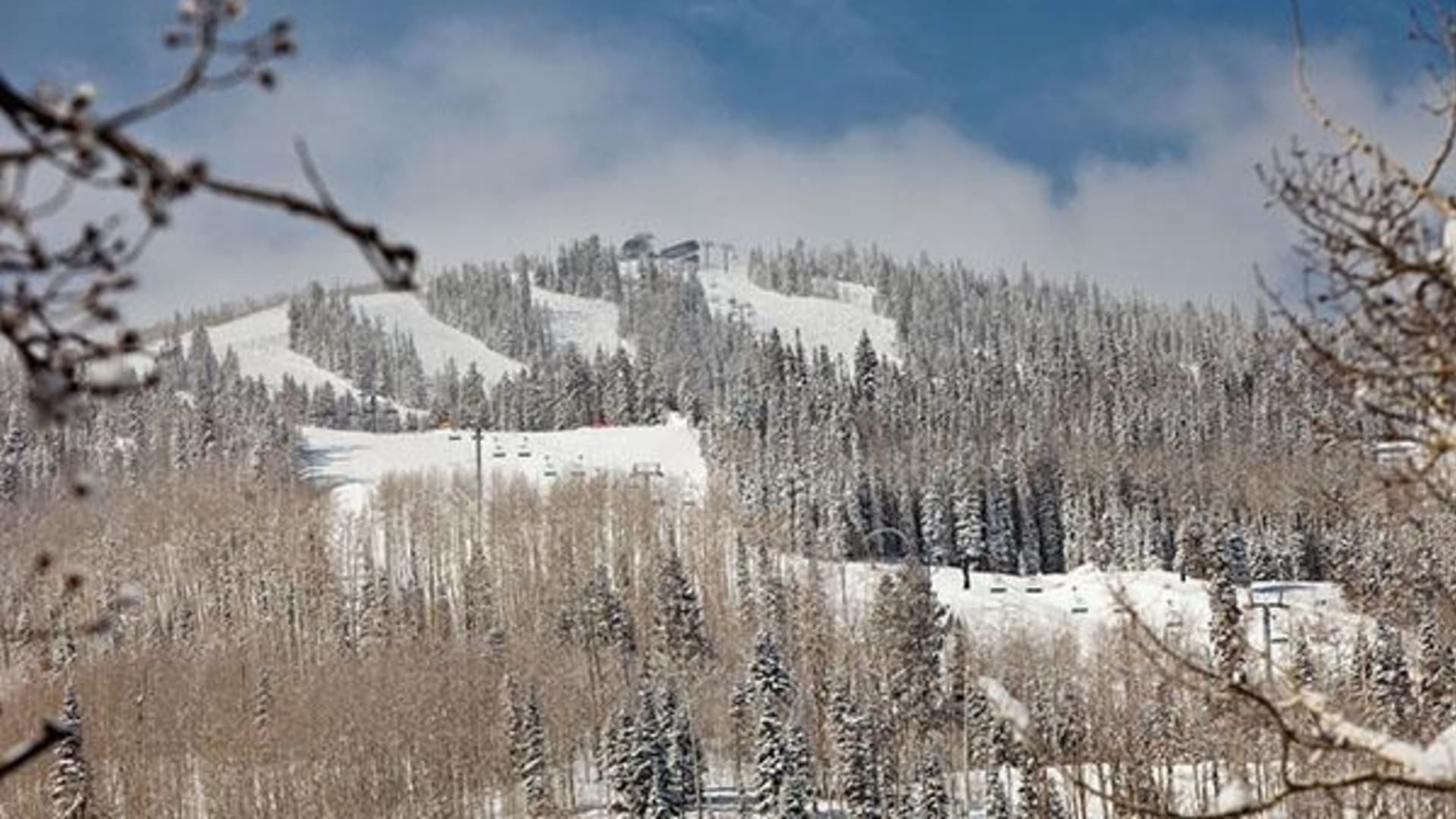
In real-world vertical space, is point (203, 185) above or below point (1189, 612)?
above

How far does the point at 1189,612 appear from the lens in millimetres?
89562

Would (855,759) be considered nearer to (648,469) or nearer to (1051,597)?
(1051,597)

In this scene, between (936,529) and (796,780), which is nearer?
(796,780)

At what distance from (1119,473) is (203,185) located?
147 m

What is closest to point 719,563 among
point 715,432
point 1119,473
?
point 715,432

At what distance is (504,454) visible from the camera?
151 metres

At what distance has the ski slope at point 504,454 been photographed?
14300cm

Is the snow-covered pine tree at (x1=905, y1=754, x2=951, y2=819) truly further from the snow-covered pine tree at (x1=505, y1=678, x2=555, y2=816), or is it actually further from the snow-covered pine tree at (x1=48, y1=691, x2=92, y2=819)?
the snow-covered pine tree at (x1=48, y1=691, x2=92, y2=819)

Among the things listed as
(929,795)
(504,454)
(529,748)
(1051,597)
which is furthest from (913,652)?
(504,454)

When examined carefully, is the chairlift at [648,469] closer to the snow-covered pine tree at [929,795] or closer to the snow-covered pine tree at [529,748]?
the snow-covered pine tree at [529,748]

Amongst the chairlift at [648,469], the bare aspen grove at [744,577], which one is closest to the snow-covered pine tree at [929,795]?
the bare aspen grove at [744,577]

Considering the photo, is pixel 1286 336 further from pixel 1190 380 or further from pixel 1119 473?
pixel 1190 380

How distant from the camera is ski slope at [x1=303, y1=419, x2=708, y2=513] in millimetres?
143000

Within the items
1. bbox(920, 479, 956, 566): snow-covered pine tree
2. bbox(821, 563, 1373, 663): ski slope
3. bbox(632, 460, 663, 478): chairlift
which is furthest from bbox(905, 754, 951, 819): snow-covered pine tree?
bbox(632, 460, 663, 478): chairlift
